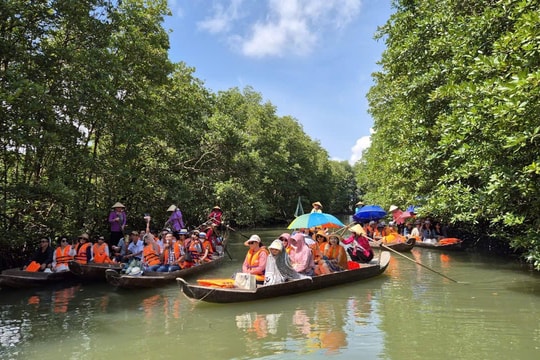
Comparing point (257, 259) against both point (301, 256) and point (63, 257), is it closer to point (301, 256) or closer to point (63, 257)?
point (301, 256)

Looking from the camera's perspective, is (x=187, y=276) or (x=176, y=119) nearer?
(x=187, y=276)

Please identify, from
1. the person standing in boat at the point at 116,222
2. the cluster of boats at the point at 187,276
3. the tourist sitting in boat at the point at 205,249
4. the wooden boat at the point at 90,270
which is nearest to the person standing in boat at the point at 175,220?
the person standing in boat at the point at 116,222

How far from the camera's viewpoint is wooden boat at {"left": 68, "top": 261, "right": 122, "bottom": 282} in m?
10.2

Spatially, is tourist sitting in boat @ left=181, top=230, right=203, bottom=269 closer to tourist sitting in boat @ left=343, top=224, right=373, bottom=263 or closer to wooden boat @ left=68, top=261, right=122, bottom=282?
wooden boat @ left=68, top=261, right=122, bottom=282

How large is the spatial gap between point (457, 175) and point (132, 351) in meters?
7.16

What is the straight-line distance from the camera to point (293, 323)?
680 cm

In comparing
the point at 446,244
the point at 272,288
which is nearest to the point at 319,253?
the point at 272,288

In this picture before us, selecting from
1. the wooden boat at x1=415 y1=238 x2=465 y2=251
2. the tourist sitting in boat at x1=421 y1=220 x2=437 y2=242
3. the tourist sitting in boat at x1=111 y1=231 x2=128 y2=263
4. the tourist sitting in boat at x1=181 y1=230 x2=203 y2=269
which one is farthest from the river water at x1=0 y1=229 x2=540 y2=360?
the tourist sitting in boat at x1=421 y1=220 x2=437 y2=242

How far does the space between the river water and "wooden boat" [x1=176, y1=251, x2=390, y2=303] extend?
156 mm

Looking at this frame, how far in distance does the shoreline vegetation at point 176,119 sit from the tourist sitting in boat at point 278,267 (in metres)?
3.88

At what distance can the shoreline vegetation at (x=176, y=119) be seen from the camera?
7.35 m

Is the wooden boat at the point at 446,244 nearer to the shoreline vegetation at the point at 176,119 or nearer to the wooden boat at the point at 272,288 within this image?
the shoreline vegetation at the point at 176,119

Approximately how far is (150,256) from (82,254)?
2.14m

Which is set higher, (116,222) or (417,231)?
(116,222)
